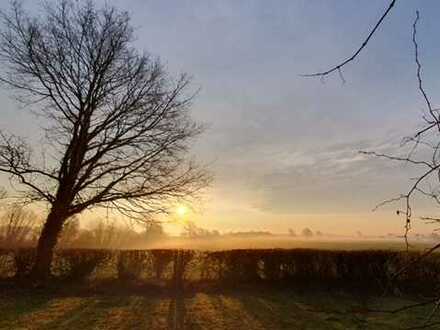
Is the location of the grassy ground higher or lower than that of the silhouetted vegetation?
lower

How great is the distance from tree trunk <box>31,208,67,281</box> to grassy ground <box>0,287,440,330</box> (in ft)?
3.84

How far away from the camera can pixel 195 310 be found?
12.8 m

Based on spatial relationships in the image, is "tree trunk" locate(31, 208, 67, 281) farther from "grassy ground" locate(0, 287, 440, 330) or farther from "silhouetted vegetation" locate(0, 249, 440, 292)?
"grassy ground" locate(0, 287, 440, 330)

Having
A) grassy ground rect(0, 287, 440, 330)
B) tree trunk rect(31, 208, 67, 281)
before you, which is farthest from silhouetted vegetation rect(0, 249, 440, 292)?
grassy ground rect(0, 287, 440, 330)

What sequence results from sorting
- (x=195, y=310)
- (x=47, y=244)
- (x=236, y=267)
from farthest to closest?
(x=236, y=267) < (x=47, y=244) < (x=195, y=310)

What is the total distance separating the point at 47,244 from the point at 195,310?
7.45m

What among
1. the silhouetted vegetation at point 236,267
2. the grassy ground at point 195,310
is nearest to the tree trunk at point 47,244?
the silhouetted vegetation at point 236,267

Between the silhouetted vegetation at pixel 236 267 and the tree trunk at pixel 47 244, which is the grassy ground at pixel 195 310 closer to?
the silhouetted vegetation at pixel 236 267

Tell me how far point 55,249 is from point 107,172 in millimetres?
3867

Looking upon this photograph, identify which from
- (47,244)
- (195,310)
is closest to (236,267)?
(195,310)

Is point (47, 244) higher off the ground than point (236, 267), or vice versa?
point (47, 244)

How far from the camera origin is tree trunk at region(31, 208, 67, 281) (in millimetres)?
16469

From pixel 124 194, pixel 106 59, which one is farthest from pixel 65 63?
pixel 124 194

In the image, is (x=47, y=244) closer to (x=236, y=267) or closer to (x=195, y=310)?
(x=195, y=310)
